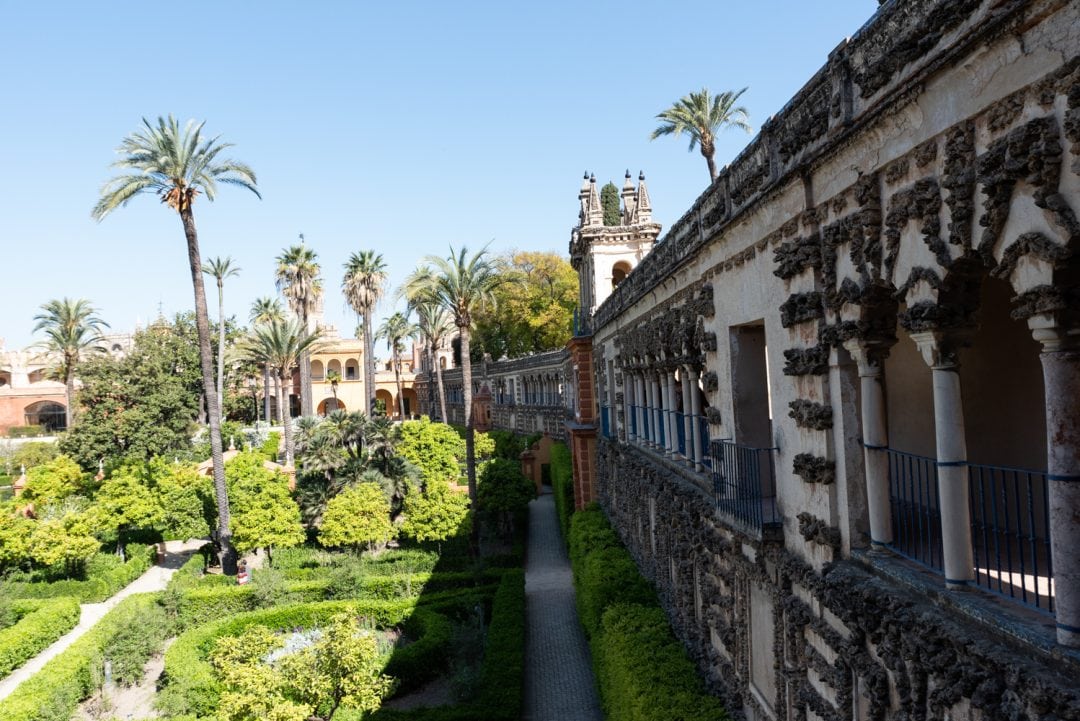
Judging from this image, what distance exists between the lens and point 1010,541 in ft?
Result: 19.4

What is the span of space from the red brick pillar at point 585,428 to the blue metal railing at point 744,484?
15942 mm

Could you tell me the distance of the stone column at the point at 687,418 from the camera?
11.6m

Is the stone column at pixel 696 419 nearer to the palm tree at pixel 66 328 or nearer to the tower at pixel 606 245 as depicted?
the tower at pixel 606 245

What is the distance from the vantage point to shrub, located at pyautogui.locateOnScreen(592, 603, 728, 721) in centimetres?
958

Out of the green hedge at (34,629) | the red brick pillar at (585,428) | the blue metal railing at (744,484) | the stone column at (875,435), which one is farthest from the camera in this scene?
the red brick pillar at (585,428)

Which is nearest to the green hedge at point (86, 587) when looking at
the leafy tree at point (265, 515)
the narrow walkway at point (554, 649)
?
the leafy tree at point (265, 515)

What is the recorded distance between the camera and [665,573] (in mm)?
13867

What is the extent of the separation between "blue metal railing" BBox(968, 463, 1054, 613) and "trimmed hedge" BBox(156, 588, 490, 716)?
10.6 meters

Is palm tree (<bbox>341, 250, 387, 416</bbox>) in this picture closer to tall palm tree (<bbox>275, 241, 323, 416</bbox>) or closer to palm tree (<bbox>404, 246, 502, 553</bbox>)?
tall palm tree (<bbox>275, 241, 323, 416</bbox>)

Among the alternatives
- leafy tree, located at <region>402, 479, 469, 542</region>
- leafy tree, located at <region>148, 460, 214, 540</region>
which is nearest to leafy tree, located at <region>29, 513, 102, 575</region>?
leafy tree, located at <region>148, 460, 214, 540</region>

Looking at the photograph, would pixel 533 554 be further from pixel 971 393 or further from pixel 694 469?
pixel 971 393

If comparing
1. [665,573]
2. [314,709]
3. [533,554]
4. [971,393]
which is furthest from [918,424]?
[533,554]

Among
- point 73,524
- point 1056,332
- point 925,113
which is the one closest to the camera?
point 1056,332

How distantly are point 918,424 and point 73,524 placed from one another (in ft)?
85.4
